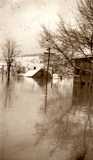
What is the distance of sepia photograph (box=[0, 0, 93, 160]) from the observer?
115cm

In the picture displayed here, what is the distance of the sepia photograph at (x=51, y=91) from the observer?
3.76 feet

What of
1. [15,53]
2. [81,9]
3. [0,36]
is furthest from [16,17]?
[81,9]

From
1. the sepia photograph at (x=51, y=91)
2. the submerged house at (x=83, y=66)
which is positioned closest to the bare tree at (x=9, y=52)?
the sepia photograph at (x=51, y=91)

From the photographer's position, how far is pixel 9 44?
13.9 m

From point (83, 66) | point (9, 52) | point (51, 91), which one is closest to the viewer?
point (51, 91)

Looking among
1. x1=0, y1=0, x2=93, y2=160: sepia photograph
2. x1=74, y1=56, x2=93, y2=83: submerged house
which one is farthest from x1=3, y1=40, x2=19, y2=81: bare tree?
x1=74, y1=56, x2=93, y2=83: submerged house

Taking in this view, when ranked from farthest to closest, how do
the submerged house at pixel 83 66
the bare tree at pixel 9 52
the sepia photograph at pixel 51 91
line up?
the bare tree at pixel 9 52, the submerged house at pixel 83 66, the sepia photograph at pixel 51 91

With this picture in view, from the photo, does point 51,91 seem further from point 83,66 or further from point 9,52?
point 9,52

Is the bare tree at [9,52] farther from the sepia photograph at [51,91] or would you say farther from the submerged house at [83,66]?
the submerged house at [83,66]

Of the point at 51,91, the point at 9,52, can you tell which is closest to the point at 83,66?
the point at 51,91

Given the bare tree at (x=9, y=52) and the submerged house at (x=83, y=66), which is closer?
the submerged house at (x=83, y=66)

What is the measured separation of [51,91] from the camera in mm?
5277

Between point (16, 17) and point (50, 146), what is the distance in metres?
11.1

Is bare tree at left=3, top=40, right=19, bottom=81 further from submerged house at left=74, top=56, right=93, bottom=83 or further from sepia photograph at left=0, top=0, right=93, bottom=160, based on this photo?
submerged house at left=74, top=56, right=93, bottom=83
